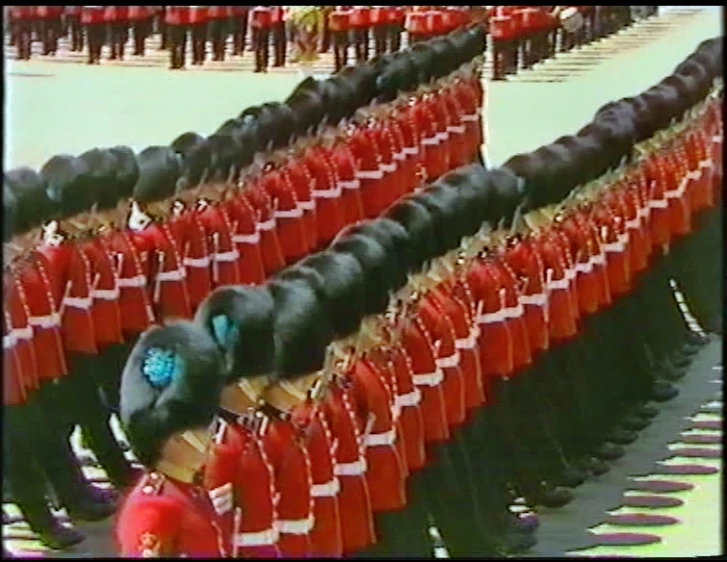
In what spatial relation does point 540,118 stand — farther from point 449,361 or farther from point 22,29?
point 22,29

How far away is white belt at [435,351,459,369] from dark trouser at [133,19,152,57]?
83 cm

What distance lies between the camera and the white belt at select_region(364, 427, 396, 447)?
12.1ft

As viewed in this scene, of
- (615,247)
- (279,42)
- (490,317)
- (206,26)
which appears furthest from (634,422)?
(206,26)

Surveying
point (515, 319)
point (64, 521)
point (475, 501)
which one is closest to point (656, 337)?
point (515, 319)

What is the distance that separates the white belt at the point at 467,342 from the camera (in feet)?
13.6

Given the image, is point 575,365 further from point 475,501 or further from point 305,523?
point 305,523

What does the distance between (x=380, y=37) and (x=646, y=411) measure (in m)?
1.01

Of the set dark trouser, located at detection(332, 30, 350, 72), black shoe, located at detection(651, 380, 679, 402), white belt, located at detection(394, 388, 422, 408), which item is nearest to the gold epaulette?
white belt, located at detection(394, 388, 422, 408)

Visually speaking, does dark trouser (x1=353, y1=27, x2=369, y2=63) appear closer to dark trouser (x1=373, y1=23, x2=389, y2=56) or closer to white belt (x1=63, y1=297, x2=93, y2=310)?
dark trouser (x1=373, y1=23, x2=389, y2=56)

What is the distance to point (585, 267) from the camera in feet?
15.8

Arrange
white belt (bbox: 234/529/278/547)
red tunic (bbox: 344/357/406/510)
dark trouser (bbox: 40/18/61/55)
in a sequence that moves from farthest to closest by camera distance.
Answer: dark trouser (bbox: 40/18/61/55) → red tunic (bbox: 344/357/406/510) → white belt (bbox: 234/529/278/547)

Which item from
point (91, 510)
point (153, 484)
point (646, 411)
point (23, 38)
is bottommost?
point (646, 411)

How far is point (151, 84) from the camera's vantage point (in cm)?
456

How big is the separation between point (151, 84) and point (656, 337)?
142 centimetres
